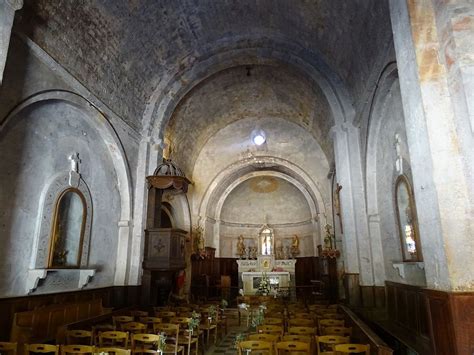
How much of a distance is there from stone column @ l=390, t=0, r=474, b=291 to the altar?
495 inches

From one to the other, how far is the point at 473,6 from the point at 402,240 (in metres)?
4.74

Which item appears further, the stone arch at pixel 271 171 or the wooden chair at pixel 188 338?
the stone arch at pixel 271 171

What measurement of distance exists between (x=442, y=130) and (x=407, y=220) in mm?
3397

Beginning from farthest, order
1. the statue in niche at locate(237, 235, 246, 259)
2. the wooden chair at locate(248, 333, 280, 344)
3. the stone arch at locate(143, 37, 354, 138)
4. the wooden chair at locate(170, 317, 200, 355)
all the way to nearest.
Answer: the statue in niche at locate(237, 235, 246, 259)
the stone arch at locate(143, 37, 354, 138)
the wooden chair at locate(170, 317, 200, 355)
the wooden chair at locate(248, 333, 280, 344)

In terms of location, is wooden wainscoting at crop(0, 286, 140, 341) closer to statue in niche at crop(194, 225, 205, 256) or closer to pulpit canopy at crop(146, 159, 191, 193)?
pulpit canopy at crop(146, 159, 191, 193)

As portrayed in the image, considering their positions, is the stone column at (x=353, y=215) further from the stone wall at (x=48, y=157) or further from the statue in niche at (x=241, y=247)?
the statue in niche at (x=241, y=247)

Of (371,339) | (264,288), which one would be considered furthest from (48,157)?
(264,288)

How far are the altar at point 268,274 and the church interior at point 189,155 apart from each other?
0.93 meters

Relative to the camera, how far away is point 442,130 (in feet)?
14.1

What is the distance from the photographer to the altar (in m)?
17.4

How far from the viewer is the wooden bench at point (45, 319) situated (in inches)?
239

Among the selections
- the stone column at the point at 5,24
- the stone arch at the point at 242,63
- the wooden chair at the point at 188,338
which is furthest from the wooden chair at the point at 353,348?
the stone arch at the point at 242,63

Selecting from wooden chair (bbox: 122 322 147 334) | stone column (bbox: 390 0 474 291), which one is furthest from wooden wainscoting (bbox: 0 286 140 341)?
stone column (bbox: 390 0 474 291)

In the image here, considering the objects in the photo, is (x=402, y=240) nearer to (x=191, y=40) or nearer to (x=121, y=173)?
(x=121, y=173)
